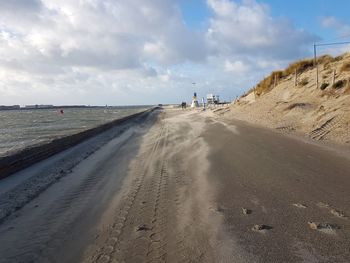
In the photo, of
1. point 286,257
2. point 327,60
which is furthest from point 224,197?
Result: point 327,60

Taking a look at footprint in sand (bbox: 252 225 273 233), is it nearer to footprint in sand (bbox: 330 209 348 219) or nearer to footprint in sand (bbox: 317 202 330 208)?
footprint in sand (bbox: 330 209 348 219)

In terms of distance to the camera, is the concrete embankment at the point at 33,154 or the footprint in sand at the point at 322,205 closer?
the footprint in sand at the point at 322,205

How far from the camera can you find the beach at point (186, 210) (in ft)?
15.6

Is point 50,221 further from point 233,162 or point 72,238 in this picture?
point 233,162

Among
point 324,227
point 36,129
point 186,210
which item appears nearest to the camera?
point 324,227

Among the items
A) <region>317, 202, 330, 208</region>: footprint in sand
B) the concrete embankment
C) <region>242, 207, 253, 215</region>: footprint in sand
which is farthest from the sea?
<region>317, 202, 330, 208</region>: footprint in sand

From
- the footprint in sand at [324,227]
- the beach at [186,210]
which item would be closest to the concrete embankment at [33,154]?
Answer: the beach at [186,210]

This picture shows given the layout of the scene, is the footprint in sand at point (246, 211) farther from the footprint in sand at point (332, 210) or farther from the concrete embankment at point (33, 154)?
the concrete embankment at point (33, 154)

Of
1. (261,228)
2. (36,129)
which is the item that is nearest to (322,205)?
(261,228)

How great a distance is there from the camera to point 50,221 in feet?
21.1

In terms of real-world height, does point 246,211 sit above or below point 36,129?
above

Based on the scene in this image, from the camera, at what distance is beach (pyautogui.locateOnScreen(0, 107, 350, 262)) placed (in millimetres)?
4770

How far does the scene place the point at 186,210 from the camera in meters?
6.47

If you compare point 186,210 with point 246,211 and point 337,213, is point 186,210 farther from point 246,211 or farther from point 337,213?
point 337,213
